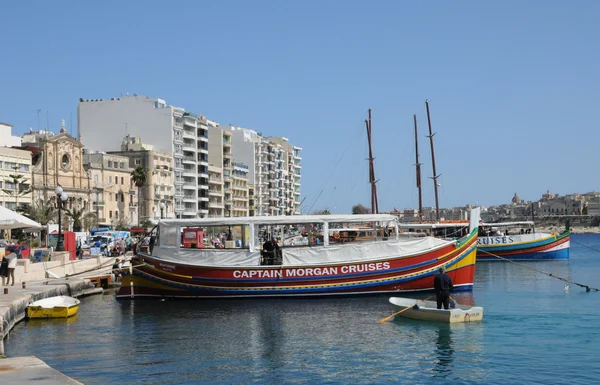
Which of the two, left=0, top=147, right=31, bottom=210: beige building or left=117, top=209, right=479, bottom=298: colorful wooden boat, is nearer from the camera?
left=117, top=209, right=479, bottom=298: colorful wooden boat

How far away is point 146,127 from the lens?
11194cm

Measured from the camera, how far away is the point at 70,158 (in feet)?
295

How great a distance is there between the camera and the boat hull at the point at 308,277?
3347 centimetres

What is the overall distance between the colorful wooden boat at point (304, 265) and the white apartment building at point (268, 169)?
112389 mm

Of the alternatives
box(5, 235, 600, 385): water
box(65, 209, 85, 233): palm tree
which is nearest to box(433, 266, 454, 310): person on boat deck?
box(5, 235, 600, 385): water

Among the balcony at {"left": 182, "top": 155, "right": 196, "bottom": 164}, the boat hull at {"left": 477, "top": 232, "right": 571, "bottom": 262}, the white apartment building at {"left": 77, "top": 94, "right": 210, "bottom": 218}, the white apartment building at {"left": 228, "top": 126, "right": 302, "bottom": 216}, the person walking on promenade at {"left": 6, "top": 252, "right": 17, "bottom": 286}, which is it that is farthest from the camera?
the white apartment building at {"left": 228, "top": 126, "right": 302, "bottom": 216}

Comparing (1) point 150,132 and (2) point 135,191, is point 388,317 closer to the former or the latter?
(2) point 135,191

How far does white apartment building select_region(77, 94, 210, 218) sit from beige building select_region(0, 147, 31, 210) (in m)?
27.7

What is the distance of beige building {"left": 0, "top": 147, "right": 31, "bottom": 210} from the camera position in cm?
7869

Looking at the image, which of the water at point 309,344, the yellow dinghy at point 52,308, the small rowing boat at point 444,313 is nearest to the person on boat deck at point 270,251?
the water at point 309,344

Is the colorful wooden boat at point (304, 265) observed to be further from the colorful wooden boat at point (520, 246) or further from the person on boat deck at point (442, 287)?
the colorful wooden boat at point (520, 246)

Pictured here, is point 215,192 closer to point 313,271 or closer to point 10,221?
point 10,221

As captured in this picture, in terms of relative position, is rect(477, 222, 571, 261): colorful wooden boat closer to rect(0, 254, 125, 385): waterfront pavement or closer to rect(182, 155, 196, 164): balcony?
rect(0, 254, 125, 385): waterfront pavement

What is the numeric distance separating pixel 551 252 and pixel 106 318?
54.8 metres
